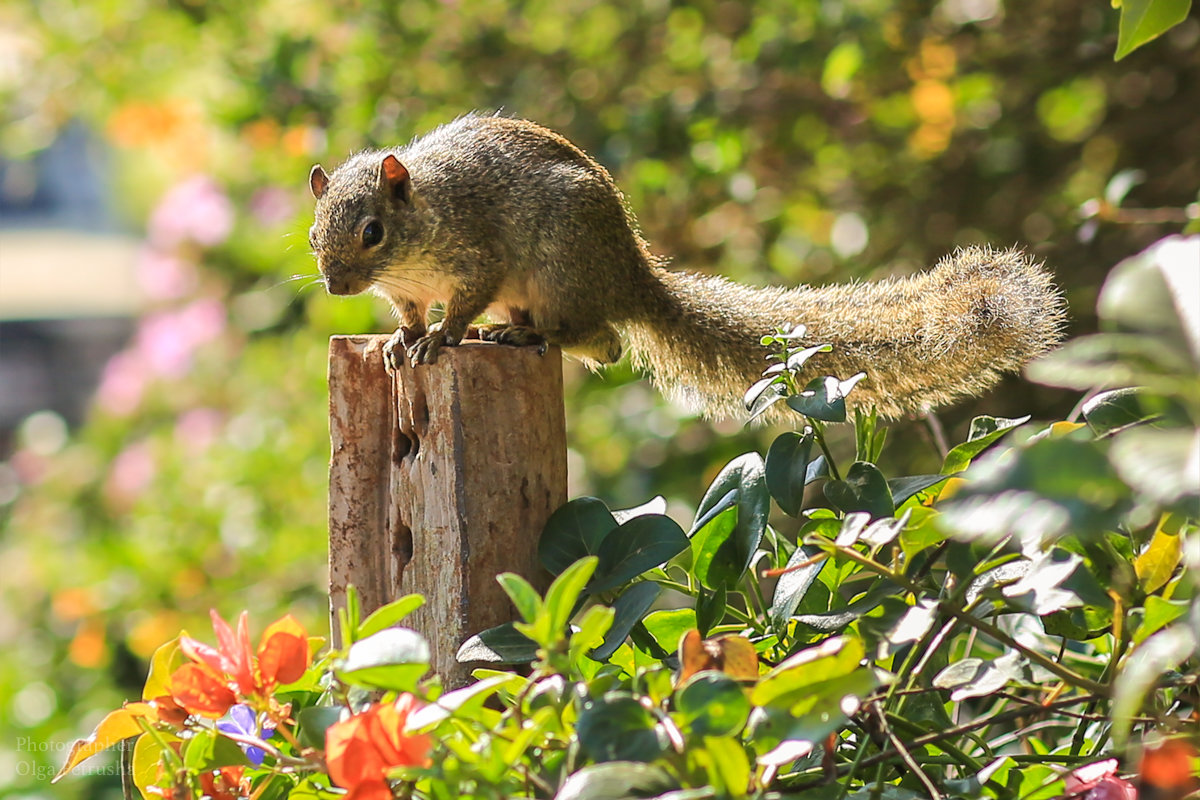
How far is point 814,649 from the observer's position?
449mm

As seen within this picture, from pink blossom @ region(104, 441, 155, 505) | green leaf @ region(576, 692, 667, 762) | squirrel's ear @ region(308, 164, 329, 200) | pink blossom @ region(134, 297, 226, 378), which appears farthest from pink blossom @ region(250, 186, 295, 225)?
green leaf @ region(576, 692, 667, 762)

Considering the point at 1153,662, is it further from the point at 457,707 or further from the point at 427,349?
the point at 427,349

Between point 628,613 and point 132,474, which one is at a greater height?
point 628,613

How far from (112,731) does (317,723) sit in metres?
0.16

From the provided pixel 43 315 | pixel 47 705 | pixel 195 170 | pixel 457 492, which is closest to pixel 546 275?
pixel 457 492

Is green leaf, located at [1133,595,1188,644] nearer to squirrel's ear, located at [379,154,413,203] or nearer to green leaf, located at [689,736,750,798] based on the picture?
green leaf, located at [689,736,750,798]

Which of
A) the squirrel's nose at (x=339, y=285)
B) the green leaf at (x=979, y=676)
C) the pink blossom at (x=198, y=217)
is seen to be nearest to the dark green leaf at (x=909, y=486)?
the green leaf at (x=979, y=676)

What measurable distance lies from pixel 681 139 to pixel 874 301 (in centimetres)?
79

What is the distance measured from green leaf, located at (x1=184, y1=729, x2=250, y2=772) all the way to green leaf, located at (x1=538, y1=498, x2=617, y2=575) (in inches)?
9.5

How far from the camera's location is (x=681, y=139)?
179 centimetres

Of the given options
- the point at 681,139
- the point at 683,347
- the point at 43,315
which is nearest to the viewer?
the point at 683,347

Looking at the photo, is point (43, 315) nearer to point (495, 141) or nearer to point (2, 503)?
point (2, 503)

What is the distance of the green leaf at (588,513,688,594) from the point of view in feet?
2.23

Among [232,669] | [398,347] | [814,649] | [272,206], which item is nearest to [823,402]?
[814,649]
